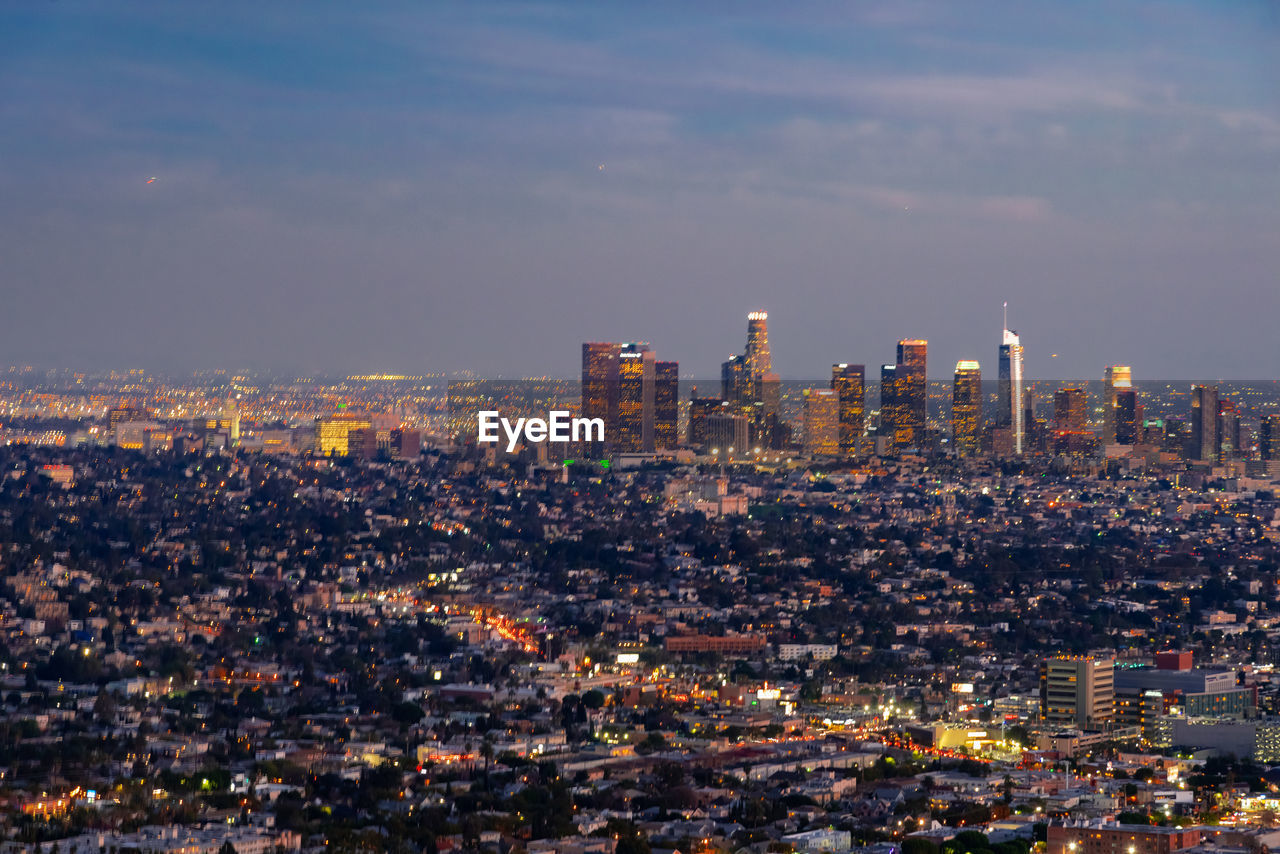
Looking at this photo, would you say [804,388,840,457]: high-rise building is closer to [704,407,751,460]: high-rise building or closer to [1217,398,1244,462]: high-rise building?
[704,407,751,460]: high-rise building

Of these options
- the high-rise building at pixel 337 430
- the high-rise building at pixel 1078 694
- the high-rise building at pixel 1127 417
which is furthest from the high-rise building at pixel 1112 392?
the high-rise building at pixel 1078 694

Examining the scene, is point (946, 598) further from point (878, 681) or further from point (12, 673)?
point (12, 673)

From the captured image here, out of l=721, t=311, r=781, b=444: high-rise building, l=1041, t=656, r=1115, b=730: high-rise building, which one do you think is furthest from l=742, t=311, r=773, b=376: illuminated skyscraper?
l=1041, t=656, r=1115, b=730: high-rise building

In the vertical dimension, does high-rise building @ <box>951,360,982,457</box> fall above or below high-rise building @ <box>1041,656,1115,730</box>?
above

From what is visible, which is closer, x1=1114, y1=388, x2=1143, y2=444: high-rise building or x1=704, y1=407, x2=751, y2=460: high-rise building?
x1=704, y1=407, x2=751, y2=460: high-rise building

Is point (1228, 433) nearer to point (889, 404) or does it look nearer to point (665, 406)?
point (889, 404)

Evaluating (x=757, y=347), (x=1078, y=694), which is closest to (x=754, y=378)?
(x=757, y=347)
